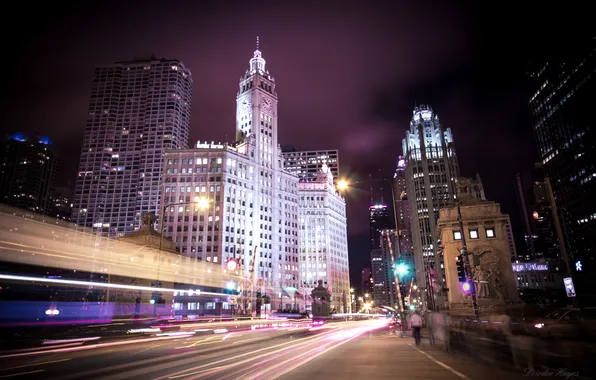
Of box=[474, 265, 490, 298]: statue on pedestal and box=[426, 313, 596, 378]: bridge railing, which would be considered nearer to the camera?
box=[426, 313, 596, 378]: bridge railing

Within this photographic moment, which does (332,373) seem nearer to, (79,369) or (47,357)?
(79,369)

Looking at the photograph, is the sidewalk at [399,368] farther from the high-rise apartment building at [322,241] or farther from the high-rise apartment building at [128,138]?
the high-rise apartment building at [128,138]

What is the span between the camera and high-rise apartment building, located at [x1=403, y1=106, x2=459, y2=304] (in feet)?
434

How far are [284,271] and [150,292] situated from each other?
95.1 metres

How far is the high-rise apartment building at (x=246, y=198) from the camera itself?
4254 inches

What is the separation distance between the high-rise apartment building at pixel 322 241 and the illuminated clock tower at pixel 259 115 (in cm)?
3154

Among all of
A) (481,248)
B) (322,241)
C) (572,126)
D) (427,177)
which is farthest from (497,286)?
(322,241)

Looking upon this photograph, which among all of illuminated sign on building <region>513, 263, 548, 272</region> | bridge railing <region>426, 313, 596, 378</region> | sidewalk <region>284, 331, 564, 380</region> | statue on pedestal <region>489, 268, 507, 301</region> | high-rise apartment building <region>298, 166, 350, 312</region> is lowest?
sidewalk <region>284, 331, 564, 380</region>

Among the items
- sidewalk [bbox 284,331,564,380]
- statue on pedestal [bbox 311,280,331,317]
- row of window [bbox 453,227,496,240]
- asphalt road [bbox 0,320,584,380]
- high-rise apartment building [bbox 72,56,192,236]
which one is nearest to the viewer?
sidewalk [bbox 284,331,564,380]

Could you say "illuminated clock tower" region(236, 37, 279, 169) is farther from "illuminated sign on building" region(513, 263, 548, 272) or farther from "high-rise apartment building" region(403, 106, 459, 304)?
"illuminated sign on building" region(513, 263, 548, 272)

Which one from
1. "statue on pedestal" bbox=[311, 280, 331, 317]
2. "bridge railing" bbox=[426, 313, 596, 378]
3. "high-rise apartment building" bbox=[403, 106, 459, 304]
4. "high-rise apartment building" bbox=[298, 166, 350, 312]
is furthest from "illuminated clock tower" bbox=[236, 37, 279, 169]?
"bridge railing" bbox=[426, 313, 596, 378]

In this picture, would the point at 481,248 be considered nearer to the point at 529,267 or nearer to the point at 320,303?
the point at 320,303

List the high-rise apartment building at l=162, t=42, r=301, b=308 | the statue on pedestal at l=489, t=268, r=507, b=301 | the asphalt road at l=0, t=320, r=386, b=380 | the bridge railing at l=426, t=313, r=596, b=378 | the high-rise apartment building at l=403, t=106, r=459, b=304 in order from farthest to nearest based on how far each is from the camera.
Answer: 1. the high-rise apartment building at l=403, t=106, r=459, b=304
2. the high-rise apartment building at l=162, t=42, r=301, b=308
3. the statue on pedestal at l=489, t=268, r=507, b=301
4. the asphalt road at l=0, t=320, r=386, b=380
5. the bridge railing at l=426, t=313, r=596, b=378

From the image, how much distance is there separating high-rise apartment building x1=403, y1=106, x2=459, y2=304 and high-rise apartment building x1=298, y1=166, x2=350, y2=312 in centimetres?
3560
